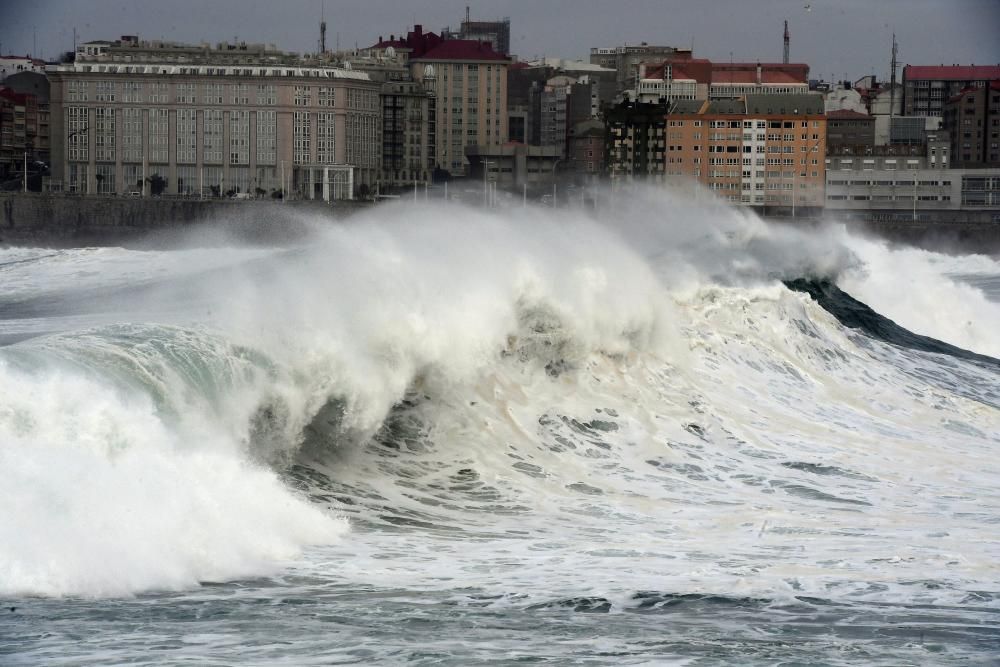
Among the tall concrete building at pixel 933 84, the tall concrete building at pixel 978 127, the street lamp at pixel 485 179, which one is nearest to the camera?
the street lamp at pixel 485 179

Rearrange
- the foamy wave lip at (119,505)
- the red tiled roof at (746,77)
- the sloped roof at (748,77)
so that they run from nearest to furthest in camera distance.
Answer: the foamy wave lip at (119,505), the sloped roof at (748,77), the red tiled roof at (746,77)

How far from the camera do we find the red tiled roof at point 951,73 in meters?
150

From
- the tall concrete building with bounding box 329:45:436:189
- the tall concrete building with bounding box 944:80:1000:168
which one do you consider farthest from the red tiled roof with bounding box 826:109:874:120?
the tall concrete building with bounding box 329:45:436:189

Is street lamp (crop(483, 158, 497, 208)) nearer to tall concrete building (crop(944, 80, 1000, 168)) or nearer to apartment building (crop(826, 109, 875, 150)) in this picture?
apartment building (crop(826, 109, 875, 150))

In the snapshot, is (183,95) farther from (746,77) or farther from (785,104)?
(746,77)

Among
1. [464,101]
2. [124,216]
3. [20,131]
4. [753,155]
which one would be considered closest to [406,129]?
[464,101]

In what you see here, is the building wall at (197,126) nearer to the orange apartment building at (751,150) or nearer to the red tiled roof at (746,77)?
the orange apartment building at (751,150)

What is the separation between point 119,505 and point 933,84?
144 metres

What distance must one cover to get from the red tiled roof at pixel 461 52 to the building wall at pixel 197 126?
1816cm

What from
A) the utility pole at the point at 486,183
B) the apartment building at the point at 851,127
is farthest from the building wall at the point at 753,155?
the apartment building at the point at 851,127

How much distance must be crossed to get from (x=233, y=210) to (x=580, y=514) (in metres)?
89.7

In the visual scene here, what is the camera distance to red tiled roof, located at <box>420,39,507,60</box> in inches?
5389

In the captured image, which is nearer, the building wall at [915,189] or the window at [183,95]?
the building wall at [915,189]

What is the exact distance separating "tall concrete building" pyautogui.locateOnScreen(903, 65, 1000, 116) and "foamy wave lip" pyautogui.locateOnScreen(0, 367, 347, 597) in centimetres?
13902
